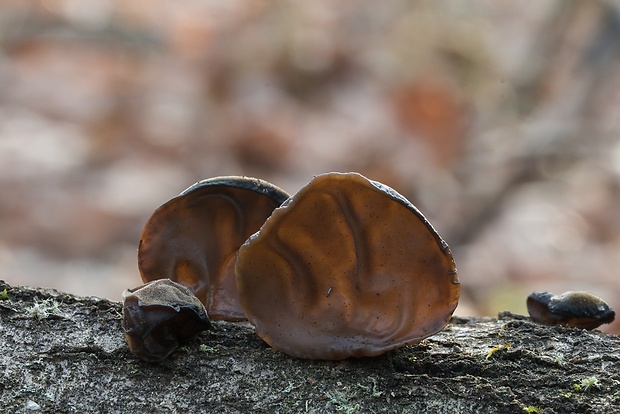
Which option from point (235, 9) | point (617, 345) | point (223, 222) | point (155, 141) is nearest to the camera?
point (617, 345)

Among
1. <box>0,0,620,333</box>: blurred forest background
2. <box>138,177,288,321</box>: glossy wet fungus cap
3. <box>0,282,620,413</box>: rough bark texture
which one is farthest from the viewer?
<box>0,0,620,333</box>: blurred forest background

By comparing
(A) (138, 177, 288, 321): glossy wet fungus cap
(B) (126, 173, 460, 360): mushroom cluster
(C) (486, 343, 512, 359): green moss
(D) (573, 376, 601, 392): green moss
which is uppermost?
(A) (138, 177, 288, 321): glossy wet fungus cap

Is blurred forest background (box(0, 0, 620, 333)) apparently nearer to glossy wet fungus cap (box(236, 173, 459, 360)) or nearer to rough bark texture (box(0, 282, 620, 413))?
rough bark texture (box(0, 282, 620, 413))

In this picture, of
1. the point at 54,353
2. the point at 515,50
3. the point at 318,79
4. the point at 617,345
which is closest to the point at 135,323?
the point at 54,353

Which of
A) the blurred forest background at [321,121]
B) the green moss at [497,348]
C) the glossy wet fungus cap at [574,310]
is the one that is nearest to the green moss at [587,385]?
the green moss at [497,348]

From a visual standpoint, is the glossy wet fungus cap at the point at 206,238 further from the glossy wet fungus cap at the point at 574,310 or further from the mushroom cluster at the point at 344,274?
the glossy wet fungus cap at the point at 574,310

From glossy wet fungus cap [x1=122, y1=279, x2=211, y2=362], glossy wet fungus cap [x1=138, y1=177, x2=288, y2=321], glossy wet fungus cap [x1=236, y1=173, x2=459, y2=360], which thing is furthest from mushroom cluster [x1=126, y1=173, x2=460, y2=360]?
glossy wet fungus cap [x1=138, y1=177, x2=288, y2=321]

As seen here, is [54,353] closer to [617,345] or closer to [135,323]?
[135,323]

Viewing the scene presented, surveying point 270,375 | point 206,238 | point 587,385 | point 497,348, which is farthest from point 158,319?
point 587,385

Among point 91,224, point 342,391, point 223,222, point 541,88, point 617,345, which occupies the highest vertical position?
point 541,88
